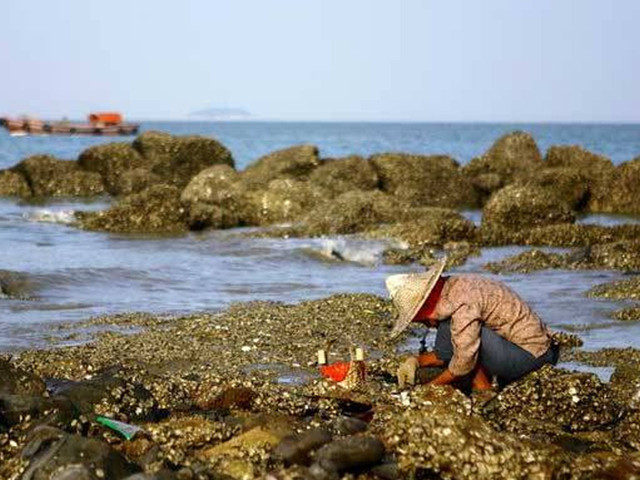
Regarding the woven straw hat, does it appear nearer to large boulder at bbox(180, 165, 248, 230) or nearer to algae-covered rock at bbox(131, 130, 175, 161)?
large boulder at bbox(180, 165, 248, 230)

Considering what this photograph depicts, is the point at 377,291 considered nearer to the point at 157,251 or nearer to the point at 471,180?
the point at 157,251

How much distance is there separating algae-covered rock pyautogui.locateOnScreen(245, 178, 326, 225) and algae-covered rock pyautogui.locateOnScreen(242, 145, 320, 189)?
3663 millimetres

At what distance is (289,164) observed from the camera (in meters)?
35.4

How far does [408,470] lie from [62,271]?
499 inches

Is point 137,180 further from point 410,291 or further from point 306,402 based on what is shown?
point 410,291

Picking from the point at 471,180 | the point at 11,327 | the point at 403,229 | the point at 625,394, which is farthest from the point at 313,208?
the point at 625,394

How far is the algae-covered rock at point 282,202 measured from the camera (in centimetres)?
2900

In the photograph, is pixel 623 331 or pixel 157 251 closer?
pixel 623 331

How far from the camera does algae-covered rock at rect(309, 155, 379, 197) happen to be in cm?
3262

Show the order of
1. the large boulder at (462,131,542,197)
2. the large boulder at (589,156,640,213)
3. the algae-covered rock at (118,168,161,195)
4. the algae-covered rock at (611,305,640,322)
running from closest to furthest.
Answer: the algae-covered rock at (611,305,640,322)
the large boulder at (589,156,640,213)
the large boulder at (462,131,542,197)
the algae-covered rock at (118,168,161,195)

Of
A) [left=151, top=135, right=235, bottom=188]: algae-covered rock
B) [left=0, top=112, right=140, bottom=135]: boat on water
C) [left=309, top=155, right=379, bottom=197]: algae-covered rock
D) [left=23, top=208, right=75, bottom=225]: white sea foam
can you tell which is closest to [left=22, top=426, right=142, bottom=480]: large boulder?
[left=23, top=208, right=75, bottom=225]: white sea foam

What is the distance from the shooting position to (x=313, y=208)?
2911 centimetres

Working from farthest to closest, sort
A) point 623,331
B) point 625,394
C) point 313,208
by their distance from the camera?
point 313,208, point 623,331, point 625,394

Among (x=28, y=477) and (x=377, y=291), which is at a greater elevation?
(x=28, y=477)
